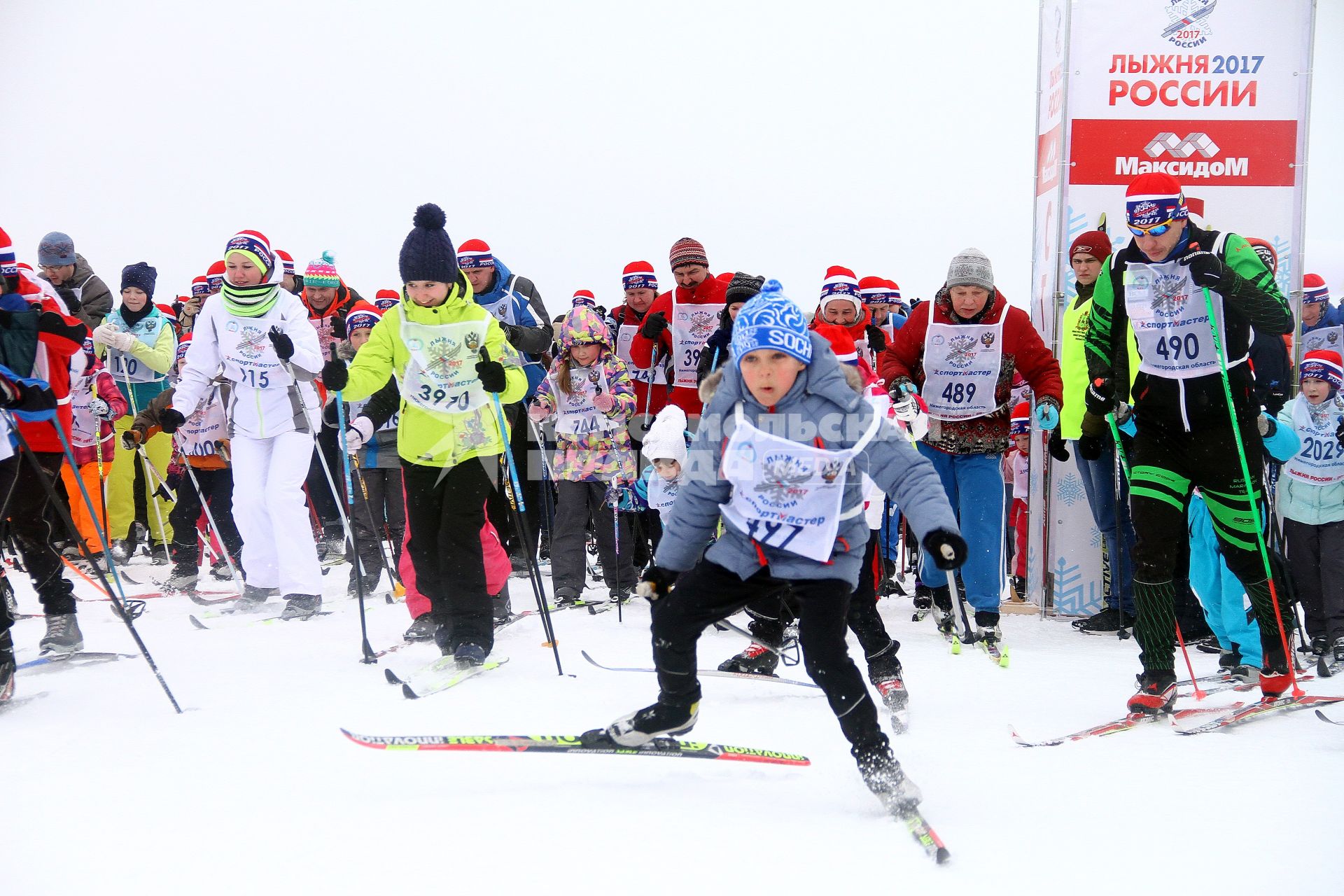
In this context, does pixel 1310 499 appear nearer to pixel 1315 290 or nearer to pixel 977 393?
pixel 977 393

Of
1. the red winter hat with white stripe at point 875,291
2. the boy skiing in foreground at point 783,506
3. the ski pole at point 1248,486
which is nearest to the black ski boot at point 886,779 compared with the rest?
the boy skiing in foreground at point 783,506

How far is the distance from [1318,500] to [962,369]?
199 cm

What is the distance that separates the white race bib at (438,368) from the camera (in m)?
5.02

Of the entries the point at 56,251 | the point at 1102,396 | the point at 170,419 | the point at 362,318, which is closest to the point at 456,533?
the point at 170,419

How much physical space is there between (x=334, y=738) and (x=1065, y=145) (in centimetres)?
578

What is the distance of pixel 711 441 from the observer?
331 cm

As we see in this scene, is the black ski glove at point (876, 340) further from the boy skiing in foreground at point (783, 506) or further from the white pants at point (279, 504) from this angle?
the boy skiing in foreground at point (783, 506)

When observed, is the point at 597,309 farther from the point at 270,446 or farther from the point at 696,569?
the point at 696,569

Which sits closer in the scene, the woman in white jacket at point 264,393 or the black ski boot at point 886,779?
the black ski boot at point 886,779

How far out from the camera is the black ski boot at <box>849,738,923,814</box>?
9.62 ft

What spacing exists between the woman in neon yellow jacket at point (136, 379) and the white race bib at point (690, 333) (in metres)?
3.74

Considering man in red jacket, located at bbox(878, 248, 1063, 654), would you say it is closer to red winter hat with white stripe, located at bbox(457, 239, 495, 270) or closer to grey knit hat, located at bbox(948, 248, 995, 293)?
grey knit hat, located at bbox(948, 248, 995, 293)

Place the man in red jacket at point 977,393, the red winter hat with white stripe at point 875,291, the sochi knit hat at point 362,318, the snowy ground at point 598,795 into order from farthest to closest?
1. the red winter hat with white stripe at point 875,291
2. the sochi knit hat at point 362,318
3. the man in red jacket at point 977,393
4. the snowy ground at point 598,795

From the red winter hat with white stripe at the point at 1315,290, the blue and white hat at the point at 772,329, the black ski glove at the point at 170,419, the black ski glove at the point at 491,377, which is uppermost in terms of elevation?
the red winter hat with white stripe at the point at 1315,290
